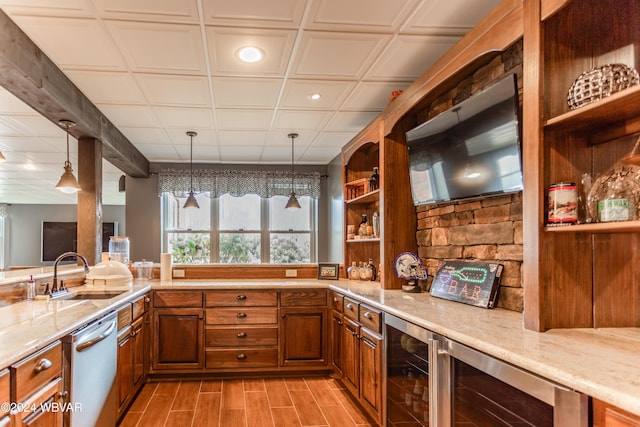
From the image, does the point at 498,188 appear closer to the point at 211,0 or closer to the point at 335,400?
the point at 211,0

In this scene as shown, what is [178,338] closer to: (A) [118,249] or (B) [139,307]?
(B) [139,307]

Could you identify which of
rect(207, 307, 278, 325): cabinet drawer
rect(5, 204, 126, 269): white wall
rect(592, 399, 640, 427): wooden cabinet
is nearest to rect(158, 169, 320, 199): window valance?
rect(207, 307, 278, 325): cabinet drawer

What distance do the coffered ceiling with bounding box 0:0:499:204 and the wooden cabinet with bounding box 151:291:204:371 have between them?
1.74 metres

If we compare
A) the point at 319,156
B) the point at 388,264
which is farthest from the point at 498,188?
the point at 319,156

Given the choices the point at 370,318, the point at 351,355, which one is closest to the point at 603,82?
the point at 370,318

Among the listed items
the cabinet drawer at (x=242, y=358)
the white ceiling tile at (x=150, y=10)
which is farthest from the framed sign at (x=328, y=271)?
the white ceiling tile at (x=150, y=10)

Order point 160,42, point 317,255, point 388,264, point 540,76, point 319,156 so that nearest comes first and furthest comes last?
point 540,76 < point 160,42 < point 388,264 < point 319,156 < point 317,255

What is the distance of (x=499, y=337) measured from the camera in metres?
1.61

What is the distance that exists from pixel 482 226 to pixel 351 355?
4.68 feet

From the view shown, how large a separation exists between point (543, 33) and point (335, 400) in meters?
2.86

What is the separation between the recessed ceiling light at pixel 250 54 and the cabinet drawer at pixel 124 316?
1884mm

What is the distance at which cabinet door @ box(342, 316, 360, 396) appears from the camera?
10.1 feet

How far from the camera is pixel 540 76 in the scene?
1663mm

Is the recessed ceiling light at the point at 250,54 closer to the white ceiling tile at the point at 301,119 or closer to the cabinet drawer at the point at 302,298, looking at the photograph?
the white ceiling tile at the point at 301,119
